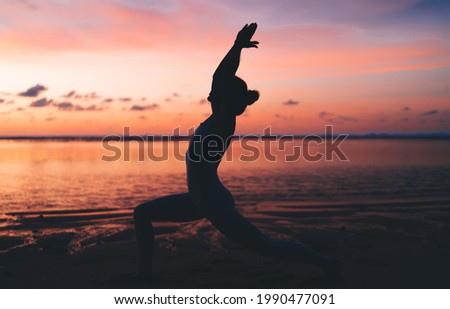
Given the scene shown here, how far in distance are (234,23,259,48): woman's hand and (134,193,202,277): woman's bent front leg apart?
2.07m

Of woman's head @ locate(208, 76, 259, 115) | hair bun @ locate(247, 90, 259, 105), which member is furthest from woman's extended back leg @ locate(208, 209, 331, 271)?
hair bun @ locate(247, 90, 259, 105)

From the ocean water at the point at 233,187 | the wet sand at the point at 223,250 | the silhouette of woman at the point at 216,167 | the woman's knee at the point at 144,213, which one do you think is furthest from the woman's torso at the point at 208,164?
the ocean water at the point at 233,187

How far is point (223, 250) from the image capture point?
7.06m

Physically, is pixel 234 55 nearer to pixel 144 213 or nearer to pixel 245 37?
pixel 245 37

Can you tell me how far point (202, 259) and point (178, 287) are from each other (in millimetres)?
1191

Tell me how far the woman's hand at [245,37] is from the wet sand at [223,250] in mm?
3020

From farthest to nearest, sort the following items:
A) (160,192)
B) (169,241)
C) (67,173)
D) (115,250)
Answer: (67,173), (160,192), (169,241), (115,250)

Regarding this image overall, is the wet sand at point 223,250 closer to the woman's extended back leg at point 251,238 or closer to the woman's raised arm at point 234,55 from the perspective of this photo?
the woman's extended back leg at point 251,238

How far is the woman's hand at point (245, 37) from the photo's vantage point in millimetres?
5090

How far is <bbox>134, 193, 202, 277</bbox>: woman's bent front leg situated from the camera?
18.6ft

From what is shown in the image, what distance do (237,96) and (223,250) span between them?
2890 mm

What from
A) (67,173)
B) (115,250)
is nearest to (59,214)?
(115,250)

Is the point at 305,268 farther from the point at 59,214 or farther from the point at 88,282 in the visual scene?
the point at 59,214

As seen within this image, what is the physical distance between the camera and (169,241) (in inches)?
302
